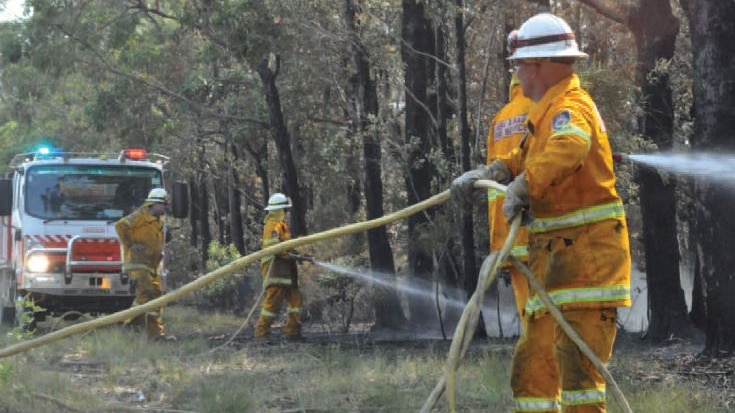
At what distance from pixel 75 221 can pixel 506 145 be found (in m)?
11.7

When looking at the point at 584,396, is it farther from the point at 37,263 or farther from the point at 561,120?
the point at 37,263

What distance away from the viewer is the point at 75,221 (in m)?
17.1

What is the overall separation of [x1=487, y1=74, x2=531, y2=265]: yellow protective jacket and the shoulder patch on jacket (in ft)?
2.62

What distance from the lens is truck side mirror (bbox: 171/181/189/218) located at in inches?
666

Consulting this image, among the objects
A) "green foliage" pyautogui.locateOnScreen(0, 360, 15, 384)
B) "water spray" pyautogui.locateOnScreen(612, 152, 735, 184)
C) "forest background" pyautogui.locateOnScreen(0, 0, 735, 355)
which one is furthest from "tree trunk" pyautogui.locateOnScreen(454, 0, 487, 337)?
"green foliage" pyautogui.locateOnScreen(0, 360, 15, 384)

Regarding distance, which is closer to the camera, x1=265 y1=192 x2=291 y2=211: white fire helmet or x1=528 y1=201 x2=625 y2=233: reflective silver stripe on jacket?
x1=528 y1=201 x2=625 y2=233: reflective silver stripe on jacket

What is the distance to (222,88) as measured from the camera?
25.3 metres

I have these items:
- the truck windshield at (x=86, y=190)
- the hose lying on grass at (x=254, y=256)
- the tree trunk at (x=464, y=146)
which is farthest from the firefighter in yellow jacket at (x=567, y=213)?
the truck windshield at (x=86, y=190)

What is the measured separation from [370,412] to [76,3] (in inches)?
688

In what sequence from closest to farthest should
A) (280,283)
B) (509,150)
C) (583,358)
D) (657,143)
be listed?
1. (583,358)
2. (509,150)
3. (657,143)
4. (280,283)

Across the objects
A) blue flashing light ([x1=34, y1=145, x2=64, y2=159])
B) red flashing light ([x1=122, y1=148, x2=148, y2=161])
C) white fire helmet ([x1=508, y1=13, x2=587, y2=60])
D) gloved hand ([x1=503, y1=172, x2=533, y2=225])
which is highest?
white fire helmet ([x1=508, y1=13, x2=587, y2=60])

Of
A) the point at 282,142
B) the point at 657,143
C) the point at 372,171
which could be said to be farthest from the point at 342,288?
the point at 657,143

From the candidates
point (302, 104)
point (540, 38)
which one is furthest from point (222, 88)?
point (540, 38)

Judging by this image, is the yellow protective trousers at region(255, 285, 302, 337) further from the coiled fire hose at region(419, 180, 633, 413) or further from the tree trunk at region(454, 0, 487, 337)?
the coiled fire hose at region(419, 180, 633, 413)
